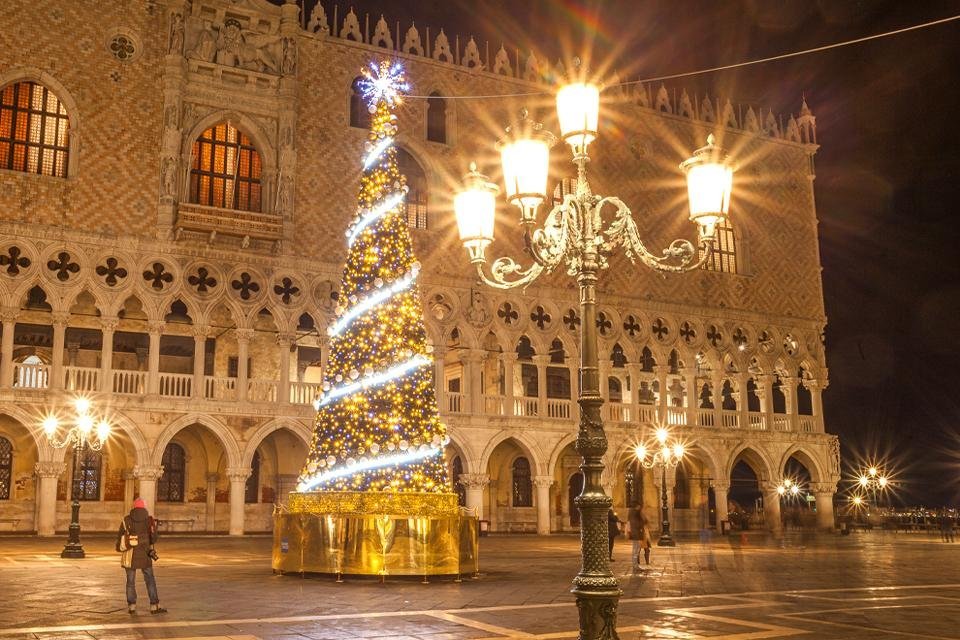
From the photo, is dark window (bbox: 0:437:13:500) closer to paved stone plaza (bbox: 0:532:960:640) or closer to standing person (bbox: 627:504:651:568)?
paved stone plaza (bbox: 0:532:960:640)

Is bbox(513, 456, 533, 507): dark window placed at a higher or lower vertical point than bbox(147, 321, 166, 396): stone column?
lower

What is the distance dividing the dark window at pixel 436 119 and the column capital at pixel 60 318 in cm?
1038

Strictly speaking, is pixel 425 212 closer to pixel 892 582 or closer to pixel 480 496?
pixel 480 496

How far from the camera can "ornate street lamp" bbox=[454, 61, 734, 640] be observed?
582 cm

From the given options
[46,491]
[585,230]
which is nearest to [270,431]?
[46,491]

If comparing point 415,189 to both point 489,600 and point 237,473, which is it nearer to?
point 237,473

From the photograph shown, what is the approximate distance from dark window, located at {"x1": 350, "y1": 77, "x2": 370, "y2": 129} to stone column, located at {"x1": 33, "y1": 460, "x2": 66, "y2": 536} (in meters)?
11.1

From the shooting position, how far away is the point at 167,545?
18.4 metres

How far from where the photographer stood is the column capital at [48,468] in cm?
1989

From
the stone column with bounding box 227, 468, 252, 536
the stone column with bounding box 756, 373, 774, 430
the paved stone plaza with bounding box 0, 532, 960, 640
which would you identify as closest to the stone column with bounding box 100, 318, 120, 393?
the stone column with bounding box 227, 468, 252, 536

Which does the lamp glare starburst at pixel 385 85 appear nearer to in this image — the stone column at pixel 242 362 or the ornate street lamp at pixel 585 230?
the ornate street lamp at pixel 585 230

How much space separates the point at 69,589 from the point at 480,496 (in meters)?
14.8

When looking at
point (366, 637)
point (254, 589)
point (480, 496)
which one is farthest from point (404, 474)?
point (480, 496)

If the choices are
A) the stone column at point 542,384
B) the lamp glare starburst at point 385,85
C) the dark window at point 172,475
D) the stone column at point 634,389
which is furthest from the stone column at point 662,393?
the lamp glare starburst at point 385,85
